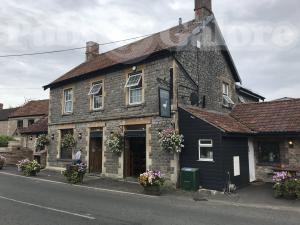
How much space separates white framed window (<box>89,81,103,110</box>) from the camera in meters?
19.5

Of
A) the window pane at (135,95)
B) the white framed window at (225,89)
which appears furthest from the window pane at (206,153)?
the white framed window at (225,89)

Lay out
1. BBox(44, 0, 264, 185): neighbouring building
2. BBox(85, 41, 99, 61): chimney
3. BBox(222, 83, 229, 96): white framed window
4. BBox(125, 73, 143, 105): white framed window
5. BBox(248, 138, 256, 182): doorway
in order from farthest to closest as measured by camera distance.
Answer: BBox(85, 41, 99, 61): chimney, BBox(222, 83, 229, 96): white framed window, BBox(125, 73, 143, 105): white framed window, BBox(248, 138, 256, 182): doorway, BBox(44, 0, 264, 185): neighbouring building

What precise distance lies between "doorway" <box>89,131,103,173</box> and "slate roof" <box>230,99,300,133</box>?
865 cm

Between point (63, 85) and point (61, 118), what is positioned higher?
point (63, 85)

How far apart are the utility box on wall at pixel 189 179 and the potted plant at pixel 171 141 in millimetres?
1038

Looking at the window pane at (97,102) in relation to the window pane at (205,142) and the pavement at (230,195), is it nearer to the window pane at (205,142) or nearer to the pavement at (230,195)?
the pavement at (230,195)

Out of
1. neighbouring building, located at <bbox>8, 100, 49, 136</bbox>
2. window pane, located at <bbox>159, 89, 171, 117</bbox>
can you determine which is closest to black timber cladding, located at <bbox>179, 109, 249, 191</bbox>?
window pane, located at <bbox>159, 89, 171, 117</bbox>

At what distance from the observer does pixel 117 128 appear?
59.3ft

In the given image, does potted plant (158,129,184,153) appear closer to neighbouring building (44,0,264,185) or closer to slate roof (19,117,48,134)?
neighbouring building (44,0,264,185)

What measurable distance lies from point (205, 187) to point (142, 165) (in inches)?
197

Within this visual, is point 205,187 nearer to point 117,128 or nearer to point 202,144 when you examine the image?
point 202,144

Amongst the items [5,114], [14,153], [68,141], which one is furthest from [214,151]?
[5,114]

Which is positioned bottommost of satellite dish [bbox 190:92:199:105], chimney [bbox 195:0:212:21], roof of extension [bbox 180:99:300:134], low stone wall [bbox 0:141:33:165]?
low stone wall [bbox 0:141:33:165]

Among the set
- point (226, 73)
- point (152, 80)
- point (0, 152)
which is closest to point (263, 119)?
point (226, 73)
